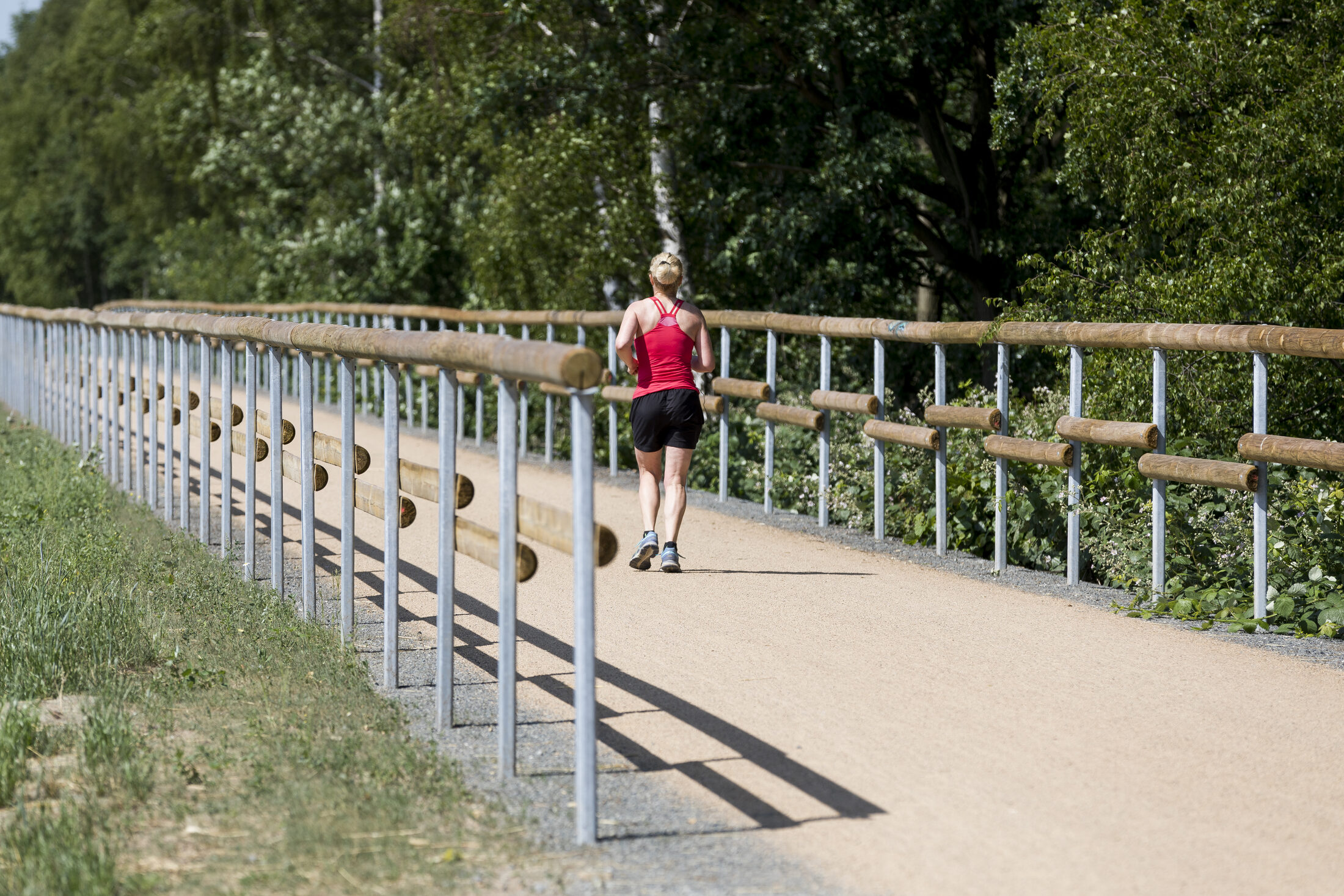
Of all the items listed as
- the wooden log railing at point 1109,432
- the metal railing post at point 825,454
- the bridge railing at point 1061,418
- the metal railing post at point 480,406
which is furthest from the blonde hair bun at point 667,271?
the metal railing post at point 480,406

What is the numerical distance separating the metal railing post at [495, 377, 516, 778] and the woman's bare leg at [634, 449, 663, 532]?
375 centimetres

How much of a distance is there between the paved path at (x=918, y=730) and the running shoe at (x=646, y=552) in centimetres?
11

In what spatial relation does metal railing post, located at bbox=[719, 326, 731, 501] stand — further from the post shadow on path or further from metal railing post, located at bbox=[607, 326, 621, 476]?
the post shadow on path

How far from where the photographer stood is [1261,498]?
7078 mm

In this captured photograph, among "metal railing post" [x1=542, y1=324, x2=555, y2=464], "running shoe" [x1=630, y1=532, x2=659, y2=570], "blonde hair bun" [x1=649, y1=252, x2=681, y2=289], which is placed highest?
"blonde hair bun" [x1=649, y1=252, x2=681, y2=289]

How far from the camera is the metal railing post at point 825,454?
10.5 meters

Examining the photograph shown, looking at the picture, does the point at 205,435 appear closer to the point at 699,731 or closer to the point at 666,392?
the point at 666,392

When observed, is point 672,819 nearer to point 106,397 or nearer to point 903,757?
point 903,757

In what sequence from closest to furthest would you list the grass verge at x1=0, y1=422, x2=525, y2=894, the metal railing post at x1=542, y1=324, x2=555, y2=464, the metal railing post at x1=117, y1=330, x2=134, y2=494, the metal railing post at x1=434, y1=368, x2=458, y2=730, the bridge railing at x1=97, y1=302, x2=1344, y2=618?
1. the grass verge at x1=0, y1=422, x2=525, y2=894
2. the metal railing post at x1=434, y1=368, x2=458, y2=730
3. the bridge railing at x1=97, y1=302, x2=1344, y2=618
4. the metal railing post at x1=117, y1=330, x2=134, y2=494
5. the metal railing post at x1=542, y1=324, x2=555, y2=464

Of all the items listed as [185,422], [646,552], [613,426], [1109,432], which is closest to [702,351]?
[646,552]

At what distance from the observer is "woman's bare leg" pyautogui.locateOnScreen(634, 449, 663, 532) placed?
8633 millimetres

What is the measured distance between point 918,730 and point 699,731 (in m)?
0.76

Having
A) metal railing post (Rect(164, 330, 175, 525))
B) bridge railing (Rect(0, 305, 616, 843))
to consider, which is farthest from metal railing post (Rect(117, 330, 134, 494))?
metal railing post (Rect(164, 330, 175, 525))

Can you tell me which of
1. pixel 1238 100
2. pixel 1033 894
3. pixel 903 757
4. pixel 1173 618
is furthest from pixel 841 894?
pixel 1238 100
